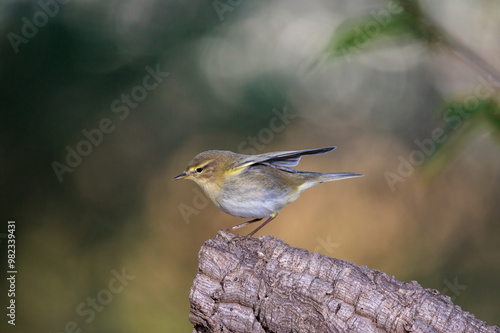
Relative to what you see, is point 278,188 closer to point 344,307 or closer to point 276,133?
point 344,307

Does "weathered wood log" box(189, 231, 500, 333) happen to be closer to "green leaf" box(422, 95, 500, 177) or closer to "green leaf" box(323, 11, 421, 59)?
"green leaf" box(422, 95, 500, 177)

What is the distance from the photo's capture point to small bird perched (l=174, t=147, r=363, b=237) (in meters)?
3.41

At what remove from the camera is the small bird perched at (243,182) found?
11.2ft

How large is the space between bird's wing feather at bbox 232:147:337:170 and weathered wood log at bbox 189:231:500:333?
0.71m

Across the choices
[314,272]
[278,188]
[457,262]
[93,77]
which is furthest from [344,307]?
[93,77]

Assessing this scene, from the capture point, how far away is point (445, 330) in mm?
2498

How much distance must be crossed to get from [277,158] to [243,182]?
274 millimetres

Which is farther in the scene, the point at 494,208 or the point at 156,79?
the point at 156,79

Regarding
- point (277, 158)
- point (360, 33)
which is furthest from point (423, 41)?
point (277, 158)

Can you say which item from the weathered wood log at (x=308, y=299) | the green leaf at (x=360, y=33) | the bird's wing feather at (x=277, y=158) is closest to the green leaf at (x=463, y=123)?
the green leaf at (x=360, y=33)

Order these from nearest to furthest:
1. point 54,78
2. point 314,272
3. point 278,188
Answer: point 314,272 → point 278,188 → point 54,78

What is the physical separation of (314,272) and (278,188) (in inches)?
37.6

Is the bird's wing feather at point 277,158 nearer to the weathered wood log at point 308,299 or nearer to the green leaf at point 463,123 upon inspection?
the green leaf at point 463,123

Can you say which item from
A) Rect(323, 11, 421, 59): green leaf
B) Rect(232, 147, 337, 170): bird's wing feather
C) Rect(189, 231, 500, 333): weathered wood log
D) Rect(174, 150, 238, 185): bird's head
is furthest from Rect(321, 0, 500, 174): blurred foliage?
Rect(174, 150, 238, 185): bird's head
